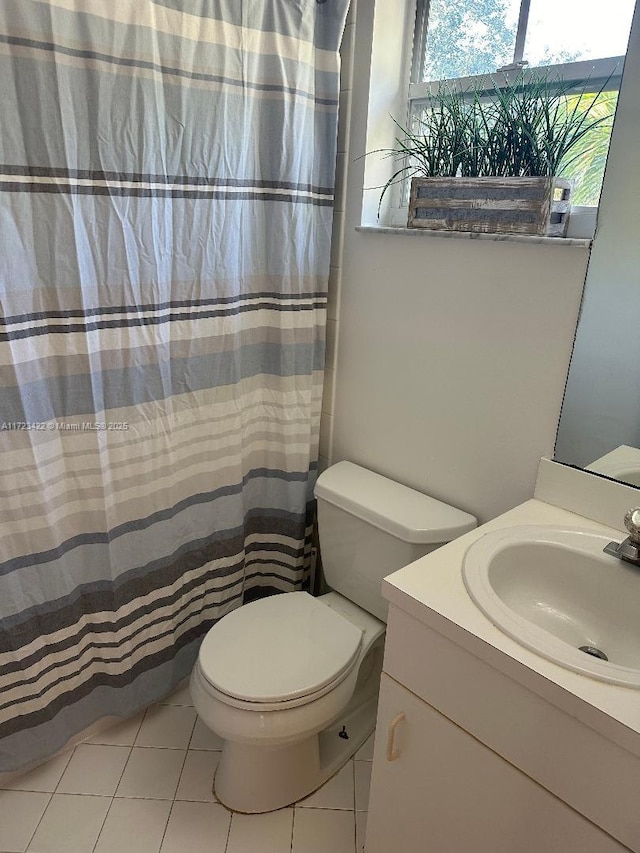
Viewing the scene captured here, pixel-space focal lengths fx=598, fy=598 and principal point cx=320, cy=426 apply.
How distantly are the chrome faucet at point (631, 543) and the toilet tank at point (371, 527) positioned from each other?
1.35ft

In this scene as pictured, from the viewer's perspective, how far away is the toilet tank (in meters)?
1.47

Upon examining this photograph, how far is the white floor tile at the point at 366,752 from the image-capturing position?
169 centimetres

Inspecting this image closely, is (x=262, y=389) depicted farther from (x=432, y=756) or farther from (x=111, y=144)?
(x=432, y=756)

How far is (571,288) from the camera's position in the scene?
1.25 metres

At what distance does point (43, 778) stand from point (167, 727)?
333 millimetres

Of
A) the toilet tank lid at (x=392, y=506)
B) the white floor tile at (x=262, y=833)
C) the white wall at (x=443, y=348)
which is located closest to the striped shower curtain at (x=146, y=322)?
the white wall at (x=443, y=348)

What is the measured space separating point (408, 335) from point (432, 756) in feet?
3.22

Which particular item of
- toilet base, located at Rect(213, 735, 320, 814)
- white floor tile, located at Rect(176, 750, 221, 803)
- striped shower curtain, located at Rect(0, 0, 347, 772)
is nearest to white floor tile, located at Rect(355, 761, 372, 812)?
toilet base, located at Rect(213, 735, 320, 814)

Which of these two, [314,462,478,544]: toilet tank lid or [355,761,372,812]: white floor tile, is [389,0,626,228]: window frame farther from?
[355,761,372,812]: white floor tile

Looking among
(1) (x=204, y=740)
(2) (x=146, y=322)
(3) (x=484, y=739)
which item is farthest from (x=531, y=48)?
(1) (x=204, y=740)

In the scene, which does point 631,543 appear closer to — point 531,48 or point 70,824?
point 531,48

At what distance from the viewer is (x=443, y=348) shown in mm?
1515

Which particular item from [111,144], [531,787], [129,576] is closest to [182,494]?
[129,576]

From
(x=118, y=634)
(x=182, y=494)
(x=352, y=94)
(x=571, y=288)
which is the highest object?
(x=352, y=94)
